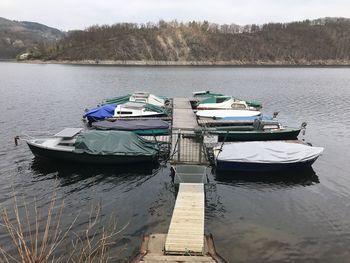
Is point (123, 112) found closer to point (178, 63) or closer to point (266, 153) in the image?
point (266, 153)

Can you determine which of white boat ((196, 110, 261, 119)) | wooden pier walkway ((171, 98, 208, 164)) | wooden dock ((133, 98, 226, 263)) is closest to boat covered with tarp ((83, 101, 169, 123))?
wooden pier walkway ((171, 98, 208, 164))

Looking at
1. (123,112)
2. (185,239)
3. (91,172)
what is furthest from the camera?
(123,112)

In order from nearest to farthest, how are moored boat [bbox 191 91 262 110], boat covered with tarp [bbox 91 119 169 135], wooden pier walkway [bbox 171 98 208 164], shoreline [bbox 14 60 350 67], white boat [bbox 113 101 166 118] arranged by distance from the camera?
wooden pier walkway [bbox 171 98 208 164], boat covered with tarp [bbox 91 119 169 135], white boat [bbox 113 101 166 118], moored boat [bbox 191 91 262 110], shoreline [bbox 14 60 350 67]

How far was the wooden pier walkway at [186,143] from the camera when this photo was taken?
A: 22828 mm

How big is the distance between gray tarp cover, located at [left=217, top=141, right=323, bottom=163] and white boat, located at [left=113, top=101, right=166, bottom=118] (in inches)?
552

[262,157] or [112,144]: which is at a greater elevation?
[112,144]

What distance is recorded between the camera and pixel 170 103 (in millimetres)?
47000

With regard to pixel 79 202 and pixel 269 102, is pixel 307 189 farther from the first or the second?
pixel 269 102

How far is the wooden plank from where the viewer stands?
12578 millimetres

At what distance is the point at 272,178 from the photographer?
23.2m

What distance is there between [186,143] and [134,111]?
11.7 meters

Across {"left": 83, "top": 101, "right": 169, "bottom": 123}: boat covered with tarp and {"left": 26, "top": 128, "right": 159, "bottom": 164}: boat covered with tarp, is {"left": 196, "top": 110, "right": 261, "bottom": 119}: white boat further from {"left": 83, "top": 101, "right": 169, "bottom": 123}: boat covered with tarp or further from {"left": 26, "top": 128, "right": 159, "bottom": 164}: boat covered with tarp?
{"left": 26, "top": 128, "right": 159, "bottom": 164}: boat covered with tarp

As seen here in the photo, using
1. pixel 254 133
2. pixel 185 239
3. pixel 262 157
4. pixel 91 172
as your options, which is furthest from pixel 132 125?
pixel 185 239

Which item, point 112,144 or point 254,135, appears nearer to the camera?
point 112,144
